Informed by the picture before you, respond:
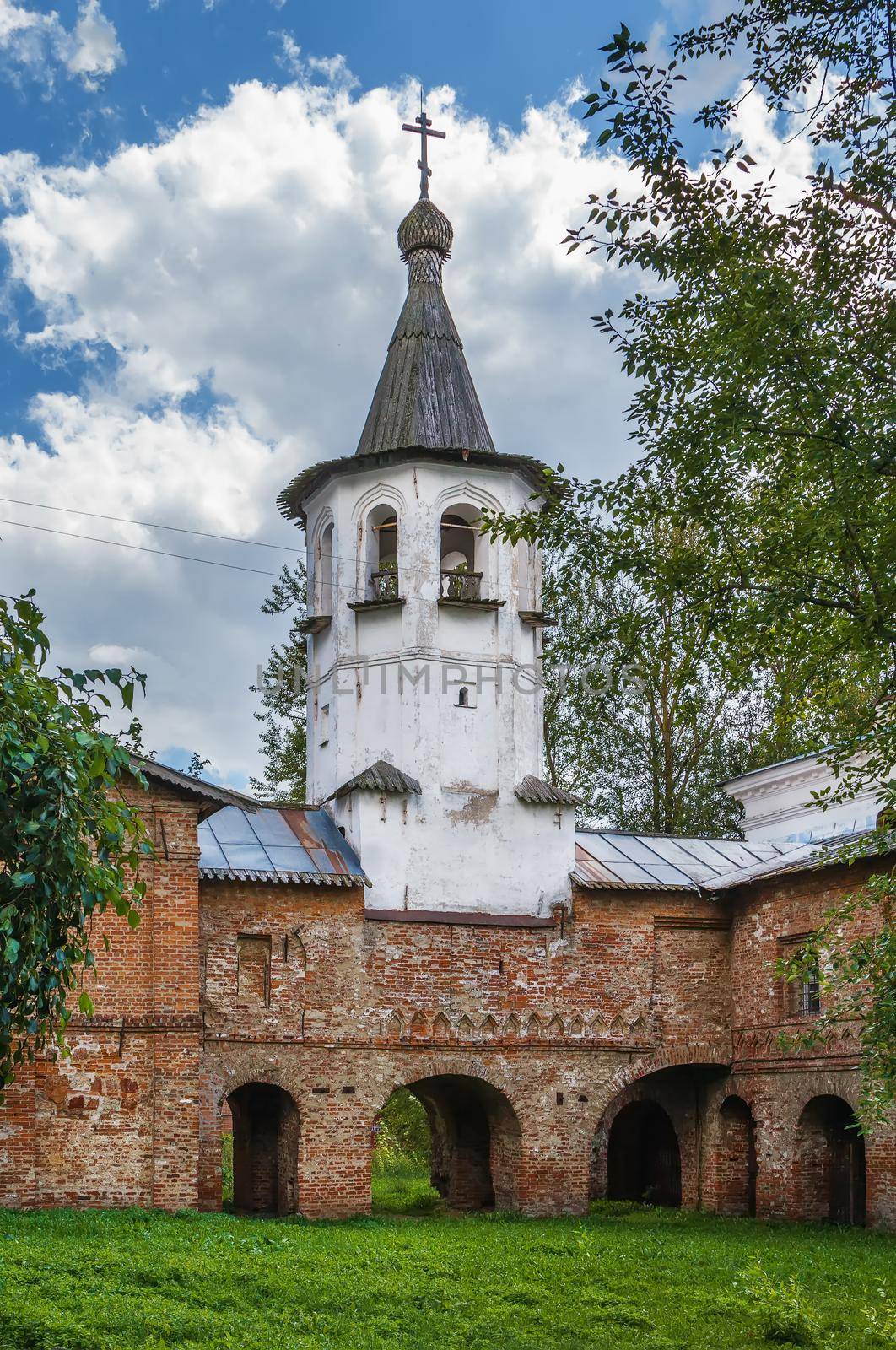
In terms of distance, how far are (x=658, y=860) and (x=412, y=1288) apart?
9228 millimetres

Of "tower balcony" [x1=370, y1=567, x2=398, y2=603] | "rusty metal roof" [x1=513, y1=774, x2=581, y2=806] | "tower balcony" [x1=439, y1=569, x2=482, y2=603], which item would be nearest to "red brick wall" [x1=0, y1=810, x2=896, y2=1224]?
"rusty metal roof" [x1=513, y1=774, x2=581, y2=806]

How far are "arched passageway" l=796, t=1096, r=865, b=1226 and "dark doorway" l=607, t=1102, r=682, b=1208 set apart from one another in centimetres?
273

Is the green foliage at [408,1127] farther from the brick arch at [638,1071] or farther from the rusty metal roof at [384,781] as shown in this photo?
the rusty metal roof at [384,781]

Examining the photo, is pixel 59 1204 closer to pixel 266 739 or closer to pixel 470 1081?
pixel 470 1081

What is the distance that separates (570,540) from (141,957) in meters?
8.62

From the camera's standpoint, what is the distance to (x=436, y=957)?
1784 centimetres

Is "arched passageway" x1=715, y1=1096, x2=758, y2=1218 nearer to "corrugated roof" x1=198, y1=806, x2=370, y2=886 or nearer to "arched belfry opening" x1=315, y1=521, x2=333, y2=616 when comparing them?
"corrugated roof" x1=198, y1=806, x2=370, y2=886

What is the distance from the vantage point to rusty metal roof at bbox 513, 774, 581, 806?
18703 mm

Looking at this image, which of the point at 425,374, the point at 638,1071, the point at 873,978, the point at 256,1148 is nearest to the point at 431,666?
the point at 425,374

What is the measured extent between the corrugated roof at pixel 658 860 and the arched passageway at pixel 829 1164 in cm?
310

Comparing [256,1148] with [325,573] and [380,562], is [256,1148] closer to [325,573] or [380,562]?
[325,573]

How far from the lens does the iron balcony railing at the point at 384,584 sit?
1922 centimetres

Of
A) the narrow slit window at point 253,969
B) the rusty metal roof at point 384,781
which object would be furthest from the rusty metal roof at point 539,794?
the narrow slit window at point 253,969

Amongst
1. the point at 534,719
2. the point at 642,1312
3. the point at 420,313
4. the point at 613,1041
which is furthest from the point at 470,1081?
the point at 420,313
